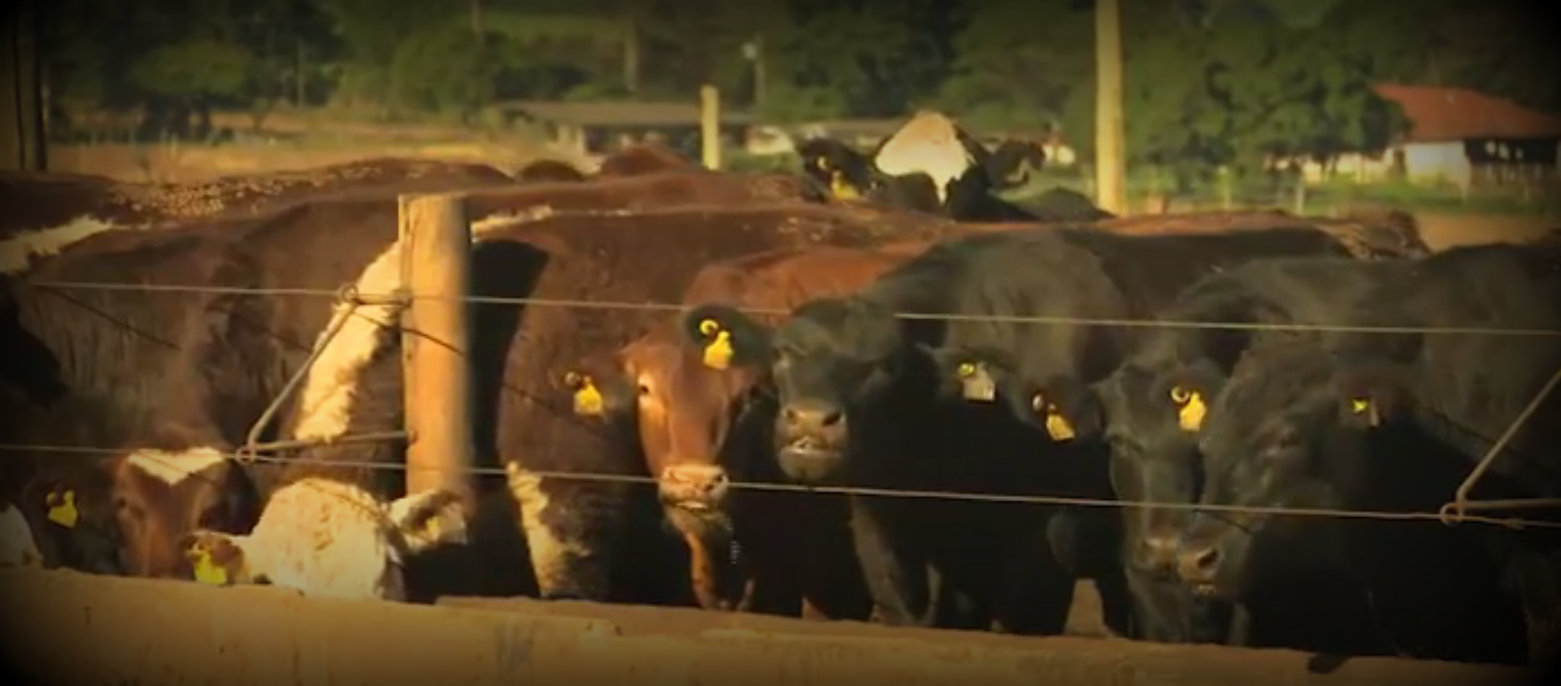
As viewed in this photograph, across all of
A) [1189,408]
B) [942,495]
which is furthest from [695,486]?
[1189,408]

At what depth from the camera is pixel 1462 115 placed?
473 cm

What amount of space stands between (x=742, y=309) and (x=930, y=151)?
45 centimetres

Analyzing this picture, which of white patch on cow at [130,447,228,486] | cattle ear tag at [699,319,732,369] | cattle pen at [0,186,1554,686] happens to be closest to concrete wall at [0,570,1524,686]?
cattle pen at [0,186,1554,686]

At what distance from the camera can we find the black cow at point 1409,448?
4727 millimetres

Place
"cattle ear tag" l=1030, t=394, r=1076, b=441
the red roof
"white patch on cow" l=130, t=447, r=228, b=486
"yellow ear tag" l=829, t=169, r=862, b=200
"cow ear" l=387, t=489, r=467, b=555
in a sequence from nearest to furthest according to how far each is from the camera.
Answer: the red roof
"cattle ear tag" l=1030, t=394, r=1076, b=441
"yellow ear tag" l=829, t=169, r=862, b=200
"cow ear" l=387, t=489, r=467, b=555
"white patch on cow" l=130, t=447, r=228, b=486

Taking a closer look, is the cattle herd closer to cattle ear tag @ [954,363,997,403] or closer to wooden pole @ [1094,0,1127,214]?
cattle ear tag @ [954,363,997,403]

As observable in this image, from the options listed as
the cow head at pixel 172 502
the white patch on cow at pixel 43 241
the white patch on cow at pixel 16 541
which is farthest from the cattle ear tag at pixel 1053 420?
the white patch on cow at pixel 16 541

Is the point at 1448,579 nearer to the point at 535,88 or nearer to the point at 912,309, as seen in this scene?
the point at 912,309

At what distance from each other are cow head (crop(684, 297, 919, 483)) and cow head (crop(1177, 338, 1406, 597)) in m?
0.57

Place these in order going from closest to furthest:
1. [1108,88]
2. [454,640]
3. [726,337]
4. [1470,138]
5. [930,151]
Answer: [1470,138]
[1108,88]
[930,151]
[726,337]
[454,640]

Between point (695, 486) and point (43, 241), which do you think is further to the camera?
point (43, 241)

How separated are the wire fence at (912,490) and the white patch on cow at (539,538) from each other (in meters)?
0.02

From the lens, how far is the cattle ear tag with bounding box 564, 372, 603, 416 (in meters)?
5.16

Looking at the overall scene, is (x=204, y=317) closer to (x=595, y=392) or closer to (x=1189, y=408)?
(x=595, y=392)
